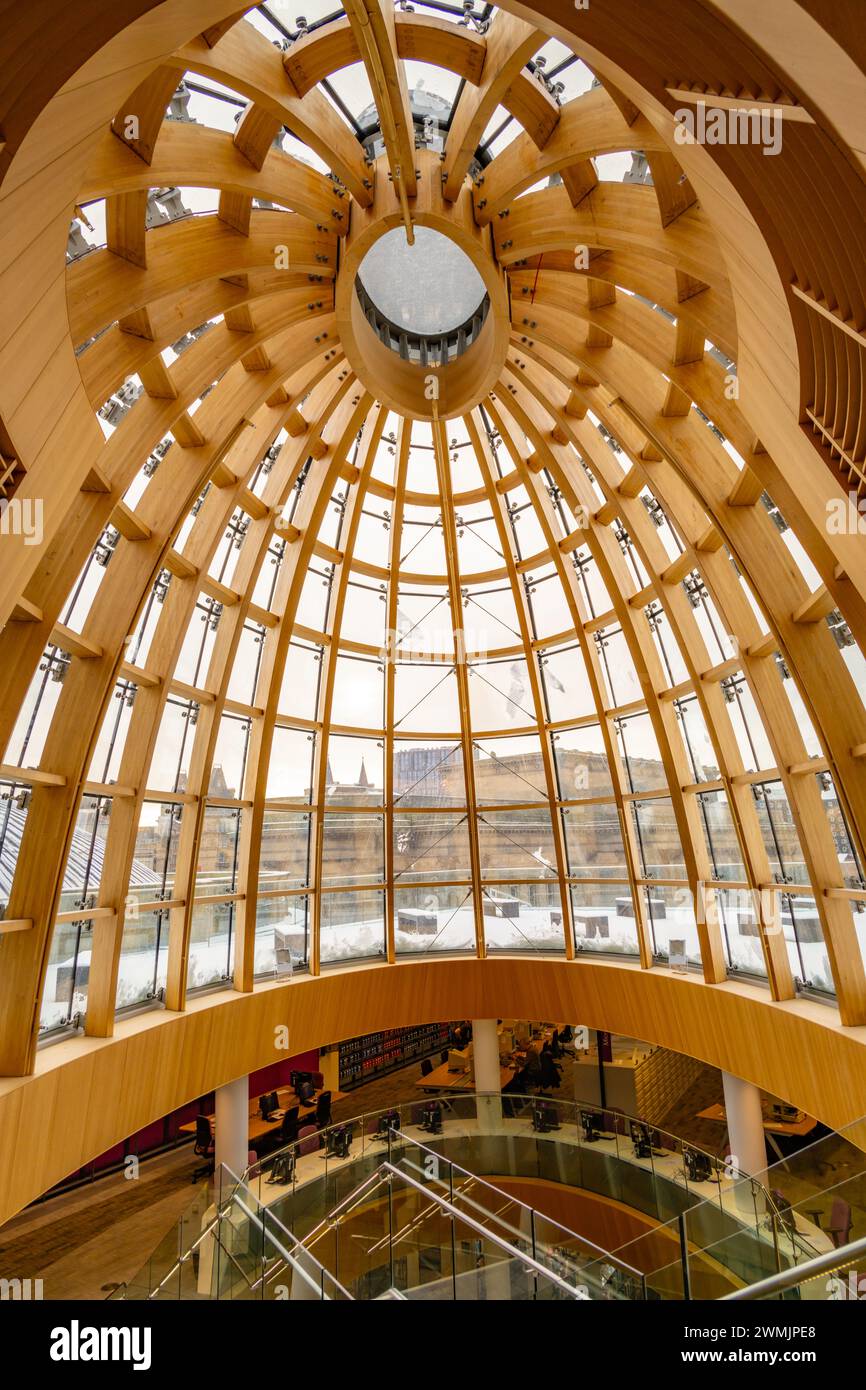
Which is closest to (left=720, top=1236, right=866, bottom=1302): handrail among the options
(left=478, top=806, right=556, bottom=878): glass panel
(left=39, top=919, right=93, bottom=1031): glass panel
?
(left=39, top=919, right=93, bottom=1031): glass panel

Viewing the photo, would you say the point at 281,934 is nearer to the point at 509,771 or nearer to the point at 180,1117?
the point at 509,771

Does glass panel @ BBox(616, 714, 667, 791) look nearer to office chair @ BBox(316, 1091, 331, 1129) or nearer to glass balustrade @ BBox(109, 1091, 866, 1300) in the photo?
glass balustrade @ BBox(109, 1091, 866, 1300)

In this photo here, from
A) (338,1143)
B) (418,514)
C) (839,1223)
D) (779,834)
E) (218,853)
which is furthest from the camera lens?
(418,514)

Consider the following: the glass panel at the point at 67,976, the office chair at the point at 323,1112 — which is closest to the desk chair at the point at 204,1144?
the office chair at the point at 323,1112

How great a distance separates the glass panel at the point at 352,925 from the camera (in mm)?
18219

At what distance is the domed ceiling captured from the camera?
17.8 feet

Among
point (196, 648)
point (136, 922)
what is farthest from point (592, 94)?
point (136, 922)

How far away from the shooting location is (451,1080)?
23.9 m

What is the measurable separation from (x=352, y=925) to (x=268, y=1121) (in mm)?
6468

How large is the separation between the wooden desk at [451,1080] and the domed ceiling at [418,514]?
696 cm

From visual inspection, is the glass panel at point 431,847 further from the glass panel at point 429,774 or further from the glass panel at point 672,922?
the glass panel at point 672,922

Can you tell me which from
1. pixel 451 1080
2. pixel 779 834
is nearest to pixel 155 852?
pixel 779 834

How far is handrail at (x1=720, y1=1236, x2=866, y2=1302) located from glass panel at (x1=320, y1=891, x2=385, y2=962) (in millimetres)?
13984
